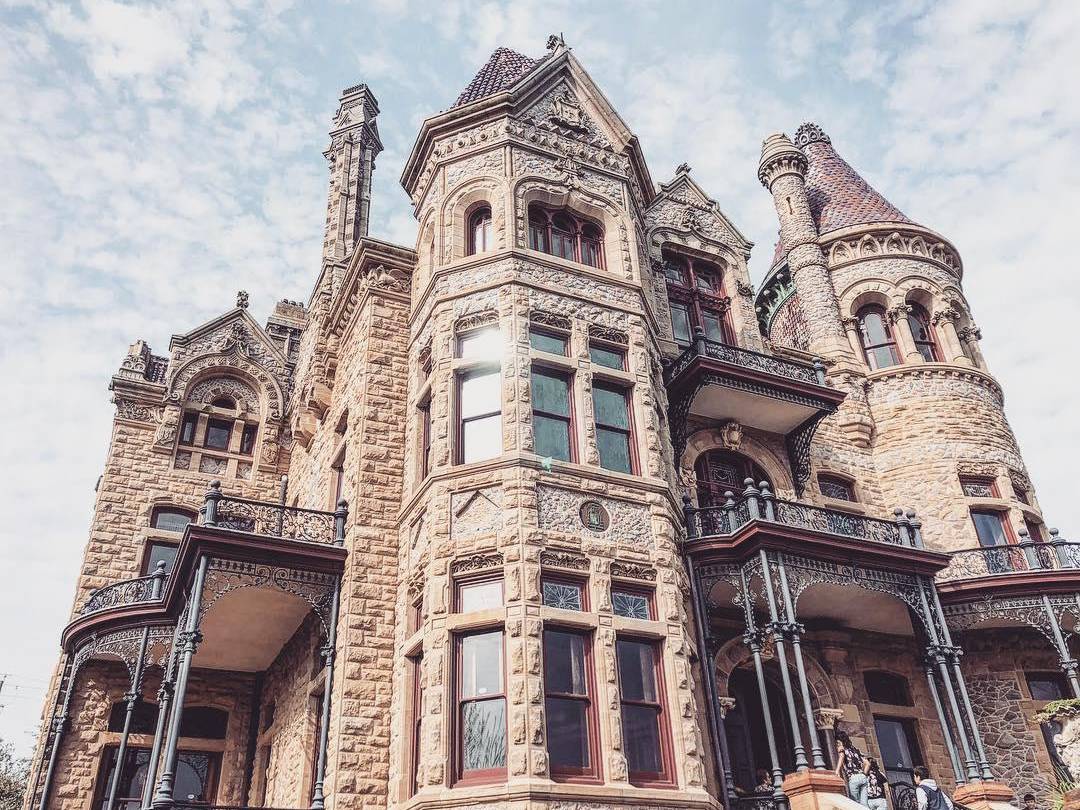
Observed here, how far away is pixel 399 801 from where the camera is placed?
12.3m

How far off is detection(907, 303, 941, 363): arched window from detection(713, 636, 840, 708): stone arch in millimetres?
9388

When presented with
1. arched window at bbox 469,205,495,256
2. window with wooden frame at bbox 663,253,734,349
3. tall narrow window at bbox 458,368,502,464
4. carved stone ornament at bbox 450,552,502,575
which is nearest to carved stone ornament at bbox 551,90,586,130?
arched window at bbox 469,205,495,256

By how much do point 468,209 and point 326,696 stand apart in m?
9.31

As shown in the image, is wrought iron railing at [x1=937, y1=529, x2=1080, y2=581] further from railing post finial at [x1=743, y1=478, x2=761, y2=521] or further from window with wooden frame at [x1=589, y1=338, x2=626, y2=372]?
window with wooden frame at [x1=589, y1=338, x2=626, y2=372]

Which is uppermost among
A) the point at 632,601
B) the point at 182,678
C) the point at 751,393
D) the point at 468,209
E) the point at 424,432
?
the point at 468,209

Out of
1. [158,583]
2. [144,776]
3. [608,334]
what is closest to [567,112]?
[608,334]

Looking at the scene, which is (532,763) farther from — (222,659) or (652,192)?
(652,192)

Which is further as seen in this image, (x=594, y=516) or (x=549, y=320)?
(x=549, y=320)

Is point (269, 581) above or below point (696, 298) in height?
below

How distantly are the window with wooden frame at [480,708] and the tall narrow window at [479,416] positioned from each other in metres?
3.04

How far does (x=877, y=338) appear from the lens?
2272 centimetres

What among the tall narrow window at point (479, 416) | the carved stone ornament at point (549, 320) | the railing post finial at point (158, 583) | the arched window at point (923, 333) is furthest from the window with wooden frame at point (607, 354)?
the arched window at point (923, 333)

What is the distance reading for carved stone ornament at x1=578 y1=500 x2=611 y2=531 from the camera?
13523 mm

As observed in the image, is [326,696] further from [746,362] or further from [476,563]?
[746,362]
